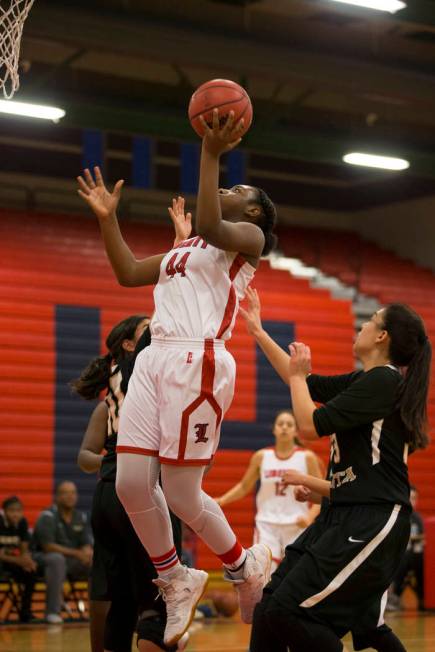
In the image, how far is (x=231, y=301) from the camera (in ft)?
16.3

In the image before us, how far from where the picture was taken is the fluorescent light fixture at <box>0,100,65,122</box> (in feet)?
43.3

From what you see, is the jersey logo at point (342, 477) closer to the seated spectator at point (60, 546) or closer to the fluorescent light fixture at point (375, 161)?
the seated spectator at point (60, 546)

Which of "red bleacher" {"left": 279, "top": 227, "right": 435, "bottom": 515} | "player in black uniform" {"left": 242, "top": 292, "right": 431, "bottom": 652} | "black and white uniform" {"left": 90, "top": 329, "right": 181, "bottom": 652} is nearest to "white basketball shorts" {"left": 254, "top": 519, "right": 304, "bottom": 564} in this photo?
"black and white uniform" {"left": 90, "top": 329, "right": 181, "bottom": 652}

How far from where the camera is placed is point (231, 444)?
15.9 meters

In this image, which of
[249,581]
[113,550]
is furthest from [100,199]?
[249,581]

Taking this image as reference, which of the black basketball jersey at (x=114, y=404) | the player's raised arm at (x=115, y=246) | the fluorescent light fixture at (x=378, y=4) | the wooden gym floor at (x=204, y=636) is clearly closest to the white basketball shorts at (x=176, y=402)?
the player's raised arm at (x=115, y=246)

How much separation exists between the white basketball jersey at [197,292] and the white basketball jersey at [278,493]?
243 inches

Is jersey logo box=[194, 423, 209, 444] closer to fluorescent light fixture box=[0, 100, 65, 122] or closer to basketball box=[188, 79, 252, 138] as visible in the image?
basketball box=[188, 79, 252, 138]

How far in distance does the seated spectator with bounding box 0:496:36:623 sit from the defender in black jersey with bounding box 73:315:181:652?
6228mm

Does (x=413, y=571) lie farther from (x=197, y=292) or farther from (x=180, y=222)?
(x=197, y=292)

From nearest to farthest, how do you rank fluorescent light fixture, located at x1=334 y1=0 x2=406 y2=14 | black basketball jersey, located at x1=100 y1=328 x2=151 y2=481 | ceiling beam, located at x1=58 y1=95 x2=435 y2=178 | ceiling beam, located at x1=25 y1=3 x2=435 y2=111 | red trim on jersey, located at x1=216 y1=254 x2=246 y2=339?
red trim on jersey, located at x1=216 y1=254 x2=246 y2=339 < black basketball jersey, located at x1=100 y1=328 x2=151 y2=481 < fluorescent light fixture, located at x1=334 y1=0 x2=406 y2=14 < ceiling beam, located at x1=25 y1=3 x2=435 y2=111 < ceiling beam, located at x1=58 y1=95 x2=435 y2=178

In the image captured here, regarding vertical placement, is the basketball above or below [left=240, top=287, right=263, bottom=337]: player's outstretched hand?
above

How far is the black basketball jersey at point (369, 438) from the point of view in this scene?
4668 millimetres

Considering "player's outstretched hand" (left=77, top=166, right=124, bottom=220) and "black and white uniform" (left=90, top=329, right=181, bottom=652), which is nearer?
"player's outstretched hand" (left=77, top=166, right=124, bottom=220)
